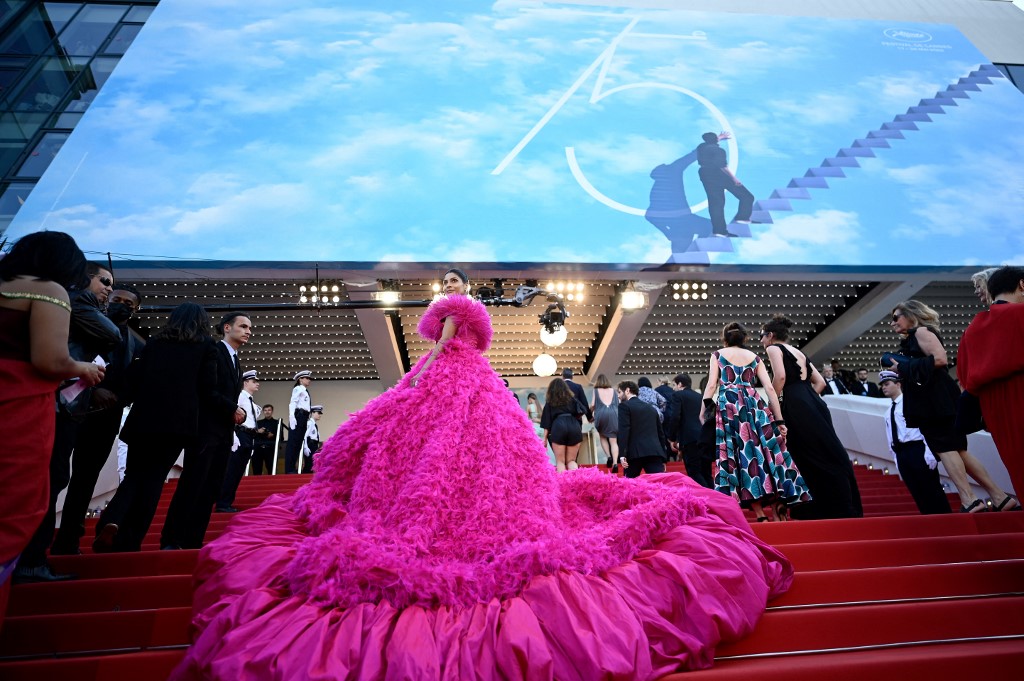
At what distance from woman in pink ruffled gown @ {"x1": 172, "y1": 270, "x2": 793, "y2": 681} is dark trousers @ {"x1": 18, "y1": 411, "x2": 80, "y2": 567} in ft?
2.71

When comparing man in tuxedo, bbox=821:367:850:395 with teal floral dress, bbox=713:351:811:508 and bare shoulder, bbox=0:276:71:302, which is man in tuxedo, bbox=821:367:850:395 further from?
bare shoulder, bbox=0:276:71:302

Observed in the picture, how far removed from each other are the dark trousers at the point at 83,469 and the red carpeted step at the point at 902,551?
11.8 ft

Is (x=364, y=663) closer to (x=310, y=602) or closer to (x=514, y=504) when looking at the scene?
(x=310, y=602)

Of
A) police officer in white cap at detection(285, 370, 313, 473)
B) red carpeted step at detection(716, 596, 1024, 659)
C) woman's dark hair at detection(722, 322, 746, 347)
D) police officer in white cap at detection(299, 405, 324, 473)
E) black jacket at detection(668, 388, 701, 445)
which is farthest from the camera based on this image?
police officer in white cap at detection(299, 405, 324, 473)

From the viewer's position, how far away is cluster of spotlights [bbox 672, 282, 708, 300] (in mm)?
11945

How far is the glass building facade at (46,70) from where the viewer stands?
30.2 ft

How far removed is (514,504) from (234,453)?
4.87m

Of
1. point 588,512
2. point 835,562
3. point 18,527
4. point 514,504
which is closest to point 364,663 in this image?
point 514,504

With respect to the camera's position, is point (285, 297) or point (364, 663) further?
point (285, 297)

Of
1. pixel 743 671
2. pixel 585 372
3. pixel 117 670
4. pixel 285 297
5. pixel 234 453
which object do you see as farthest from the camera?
pixel 585 372

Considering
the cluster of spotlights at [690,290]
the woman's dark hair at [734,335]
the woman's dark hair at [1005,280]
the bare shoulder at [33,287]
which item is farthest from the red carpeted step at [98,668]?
the cluster of spotlights at [690,290]

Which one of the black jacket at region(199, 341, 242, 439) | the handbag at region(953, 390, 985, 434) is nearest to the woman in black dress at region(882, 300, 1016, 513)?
A: the handbag at region(953, 390, 985, 434)

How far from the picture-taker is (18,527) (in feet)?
5.75

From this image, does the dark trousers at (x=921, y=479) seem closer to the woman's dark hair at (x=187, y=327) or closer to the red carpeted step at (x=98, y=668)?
the red carpeted step at (x=98, y=668)
